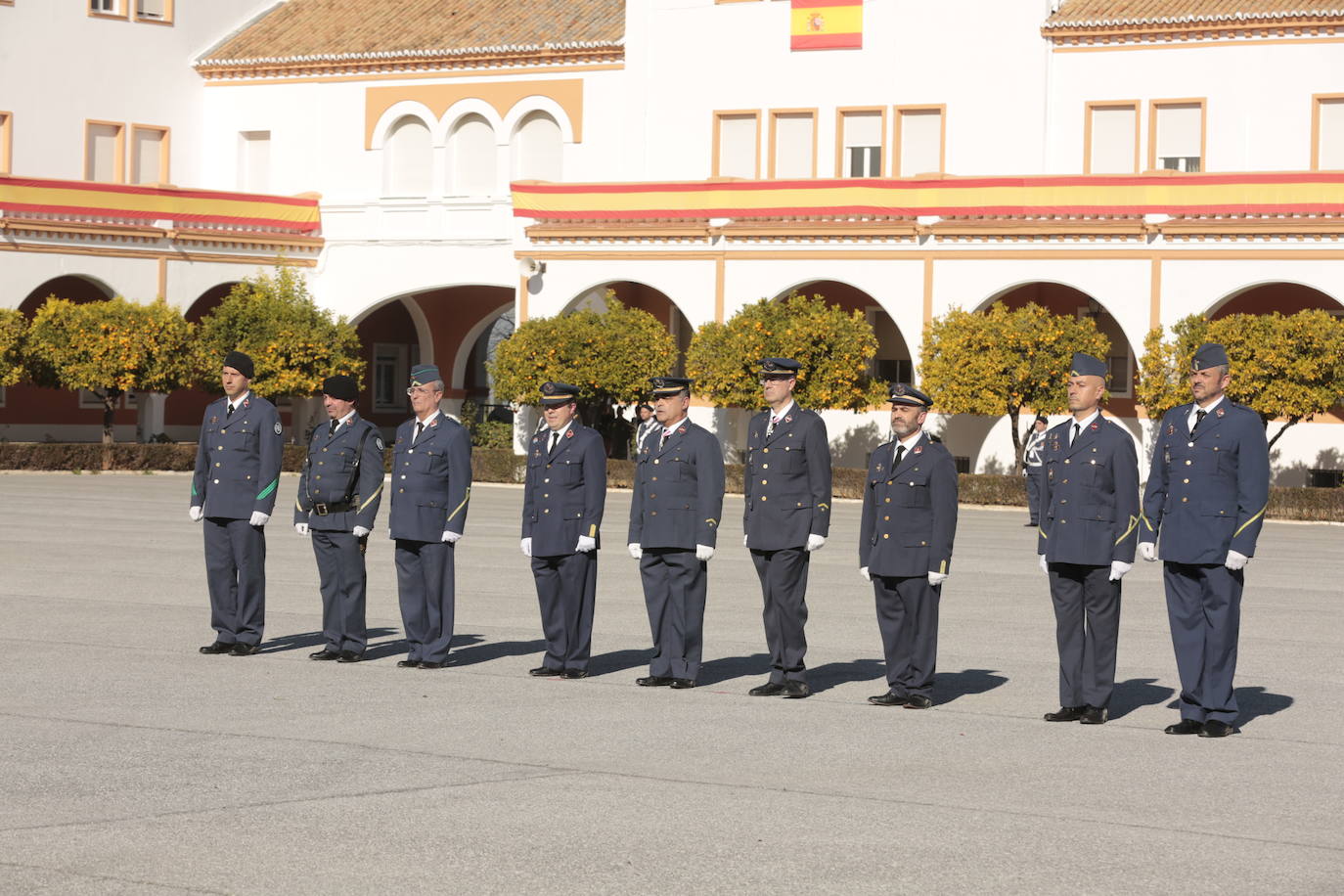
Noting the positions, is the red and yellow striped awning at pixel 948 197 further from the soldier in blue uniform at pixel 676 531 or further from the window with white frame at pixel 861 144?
the soldier in blue uniform at pixel 676 531

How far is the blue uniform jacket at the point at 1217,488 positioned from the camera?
10.6 m

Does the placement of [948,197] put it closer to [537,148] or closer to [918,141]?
[918,141]

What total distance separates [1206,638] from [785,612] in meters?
2.51

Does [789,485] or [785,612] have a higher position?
[789,485]

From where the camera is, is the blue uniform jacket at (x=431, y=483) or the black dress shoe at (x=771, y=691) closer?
the black dress shoe at (x=771, y=691)

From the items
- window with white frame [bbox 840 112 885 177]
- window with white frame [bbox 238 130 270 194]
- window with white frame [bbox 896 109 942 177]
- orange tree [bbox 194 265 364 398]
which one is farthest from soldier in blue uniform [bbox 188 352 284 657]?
window with white frame [bbox 238 130 270 194]

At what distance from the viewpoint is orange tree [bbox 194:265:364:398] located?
140ft

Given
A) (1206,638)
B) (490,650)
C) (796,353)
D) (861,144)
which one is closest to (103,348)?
(796,353)

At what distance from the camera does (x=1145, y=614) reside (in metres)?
16.7

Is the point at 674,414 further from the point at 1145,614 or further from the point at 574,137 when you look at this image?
the point at 574,137

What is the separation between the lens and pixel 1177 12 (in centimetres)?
3941

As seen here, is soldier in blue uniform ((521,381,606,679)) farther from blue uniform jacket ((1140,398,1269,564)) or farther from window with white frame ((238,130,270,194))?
window with white frame ((238,130,270,194))

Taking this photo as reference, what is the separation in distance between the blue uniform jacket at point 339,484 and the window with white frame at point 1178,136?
2942cm

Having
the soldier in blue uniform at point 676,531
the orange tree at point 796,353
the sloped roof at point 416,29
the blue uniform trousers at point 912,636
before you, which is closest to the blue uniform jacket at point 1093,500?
the blue uniform trousers at point 912,636
